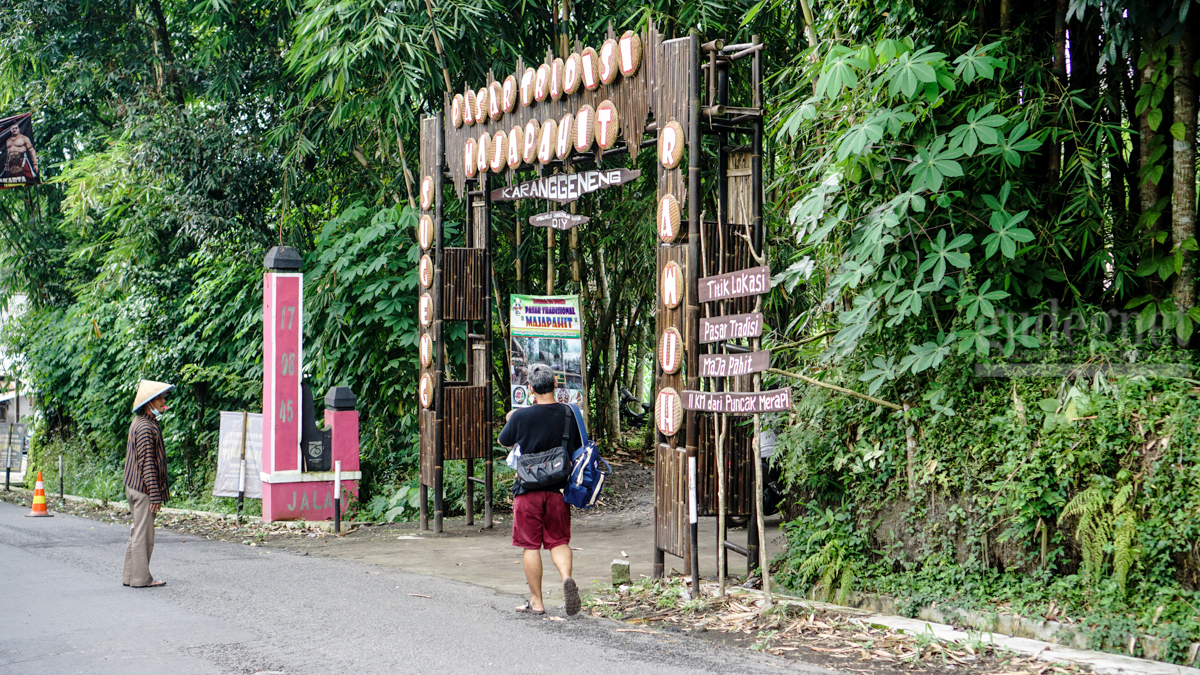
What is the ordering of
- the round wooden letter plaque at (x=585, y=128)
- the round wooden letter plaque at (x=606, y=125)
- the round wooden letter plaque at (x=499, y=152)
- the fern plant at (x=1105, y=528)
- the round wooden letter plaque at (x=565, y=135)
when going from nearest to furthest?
the fern plant at (x=1105, y=528) < the round wooden letter plaque at (x=606, y=125) < the round wooden letter plaque at (x=585, y=128) < the round wooden letter plaque at (x=565, y=135) < the round wooden letter plaque at (x=499, y=152)

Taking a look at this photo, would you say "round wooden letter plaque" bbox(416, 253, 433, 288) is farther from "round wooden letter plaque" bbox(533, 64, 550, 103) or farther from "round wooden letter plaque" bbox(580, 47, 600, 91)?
"round wooden letter plaque" bbox(580, 47, 600, 91)

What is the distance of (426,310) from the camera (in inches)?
462

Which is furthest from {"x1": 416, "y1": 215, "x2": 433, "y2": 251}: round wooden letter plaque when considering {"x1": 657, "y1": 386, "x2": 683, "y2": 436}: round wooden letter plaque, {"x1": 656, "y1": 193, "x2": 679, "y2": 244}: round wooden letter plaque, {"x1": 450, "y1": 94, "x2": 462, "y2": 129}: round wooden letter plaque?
{"x1": 657, "y1": 386, "x2": 683, "y2": 436}: round wooden letter plaque

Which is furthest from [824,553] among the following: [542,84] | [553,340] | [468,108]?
[468,108]

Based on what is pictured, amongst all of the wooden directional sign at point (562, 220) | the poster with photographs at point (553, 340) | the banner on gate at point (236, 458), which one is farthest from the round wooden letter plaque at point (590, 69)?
the banner on gate at point (236, 458)

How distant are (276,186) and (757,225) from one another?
1132 centimetres

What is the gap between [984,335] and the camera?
660 centimetres

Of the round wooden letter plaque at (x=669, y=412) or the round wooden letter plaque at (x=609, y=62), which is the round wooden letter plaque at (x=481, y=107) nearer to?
the round wooden letter plaque at (x=609, y=62)

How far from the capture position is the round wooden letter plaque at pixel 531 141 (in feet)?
33.9

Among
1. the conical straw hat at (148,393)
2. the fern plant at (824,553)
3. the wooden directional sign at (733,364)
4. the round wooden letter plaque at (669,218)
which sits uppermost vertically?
the round wooden letter plaque at (669,218)

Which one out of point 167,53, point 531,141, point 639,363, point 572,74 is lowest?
point 639,363

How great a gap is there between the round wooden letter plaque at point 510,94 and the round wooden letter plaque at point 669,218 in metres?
3.09

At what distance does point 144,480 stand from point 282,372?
4.06 meters

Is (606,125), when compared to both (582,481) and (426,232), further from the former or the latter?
(582,481)
